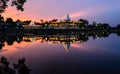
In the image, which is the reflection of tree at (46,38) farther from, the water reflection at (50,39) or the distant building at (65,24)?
the distant building at (65,24)

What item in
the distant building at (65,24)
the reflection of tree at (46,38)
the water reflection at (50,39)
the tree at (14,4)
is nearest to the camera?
the tree at (14,4)

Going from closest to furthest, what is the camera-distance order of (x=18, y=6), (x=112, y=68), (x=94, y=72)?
1. (x=18, y=6)
2. (x=94, y=72)
3. (x=112, y=68)

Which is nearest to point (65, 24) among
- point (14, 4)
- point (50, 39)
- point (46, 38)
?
→ point (46, 38)

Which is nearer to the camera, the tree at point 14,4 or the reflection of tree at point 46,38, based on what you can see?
the tree at point 14,4

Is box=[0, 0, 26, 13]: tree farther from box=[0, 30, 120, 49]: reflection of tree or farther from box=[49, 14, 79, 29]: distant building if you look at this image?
box=[49, 14, 79, 29]: distant building

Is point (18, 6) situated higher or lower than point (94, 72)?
higher

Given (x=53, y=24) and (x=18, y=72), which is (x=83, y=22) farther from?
(x=18, y=72)

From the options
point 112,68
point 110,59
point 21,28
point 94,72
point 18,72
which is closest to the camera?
point 18,72

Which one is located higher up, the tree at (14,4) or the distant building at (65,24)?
the tree at (14,4)

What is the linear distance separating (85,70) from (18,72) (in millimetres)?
9208

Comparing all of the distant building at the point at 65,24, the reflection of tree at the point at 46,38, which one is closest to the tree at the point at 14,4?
the reflection of tree at the point at 46,38

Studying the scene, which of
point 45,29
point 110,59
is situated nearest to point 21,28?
point 45,29

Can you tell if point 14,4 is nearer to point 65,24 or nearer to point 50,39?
point 50,39

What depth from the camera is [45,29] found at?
145000 mm
